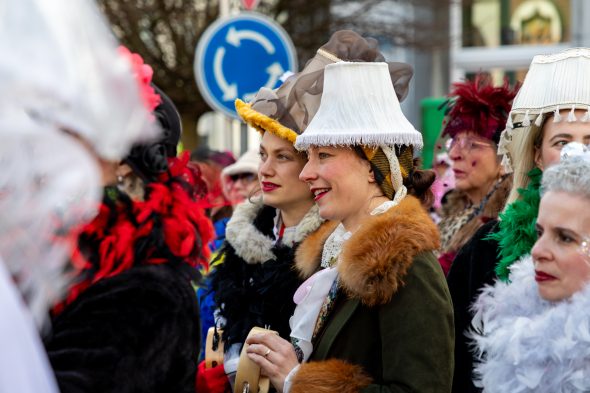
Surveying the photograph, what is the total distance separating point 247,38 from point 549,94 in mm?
4262

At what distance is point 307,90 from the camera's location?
156 inches

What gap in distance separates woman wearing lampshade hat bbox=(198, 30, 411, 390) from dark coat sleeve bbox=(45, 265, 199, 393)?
87cm

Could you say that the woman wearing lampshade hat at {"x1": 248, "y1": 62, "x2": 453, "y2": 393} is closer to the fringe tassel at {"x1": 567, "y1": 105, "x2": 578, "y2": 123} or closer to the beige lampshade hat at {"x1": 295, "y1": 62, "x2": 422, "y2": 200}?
the beige lampshade hat at {"x1": 295, "y1": 62, "x2": 422, "y2": 200}

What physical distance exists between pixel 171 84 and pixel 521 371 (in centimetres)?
1757

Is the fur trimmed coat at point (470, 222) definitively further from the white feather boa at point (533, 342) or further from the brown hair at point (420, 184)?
the white feather boa at point (533, 342)

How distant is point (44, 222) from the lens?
6.19 feet

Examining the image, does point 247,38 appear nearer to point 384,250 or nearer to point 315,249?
point 315,249

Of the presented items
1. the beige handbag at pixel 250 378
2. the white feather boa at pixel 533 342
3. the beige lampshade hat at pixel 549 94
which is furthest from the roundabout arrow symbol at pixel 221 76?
the white feather boa at pixel 533 342

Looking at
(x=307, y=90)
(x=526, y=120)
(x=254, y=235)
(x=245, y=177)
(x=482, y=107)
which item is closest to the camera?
(x=526, y=120)

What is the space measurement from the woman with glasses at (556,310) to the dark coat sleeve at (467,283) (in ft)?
2.55

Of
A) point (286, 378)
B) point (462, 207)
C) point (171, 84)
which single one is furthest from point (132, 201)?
point (171, 84)

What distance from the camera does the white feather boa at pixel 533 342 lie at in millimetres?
2742

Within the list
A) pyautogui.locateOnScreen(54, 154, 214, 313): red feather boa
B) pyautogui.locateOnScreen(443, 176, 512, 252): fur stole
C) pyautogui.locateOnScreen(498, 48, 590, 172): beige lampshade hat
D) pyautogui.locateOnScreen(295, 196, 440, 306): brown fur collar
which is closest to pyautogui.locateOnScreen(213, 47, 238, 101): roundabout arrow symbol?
pyautogui.locateOnScreen(443, 176, 512, 252): fur stole

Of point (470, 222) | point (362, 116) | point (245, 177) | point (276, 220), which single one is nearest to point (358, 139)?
point (362, 116)
